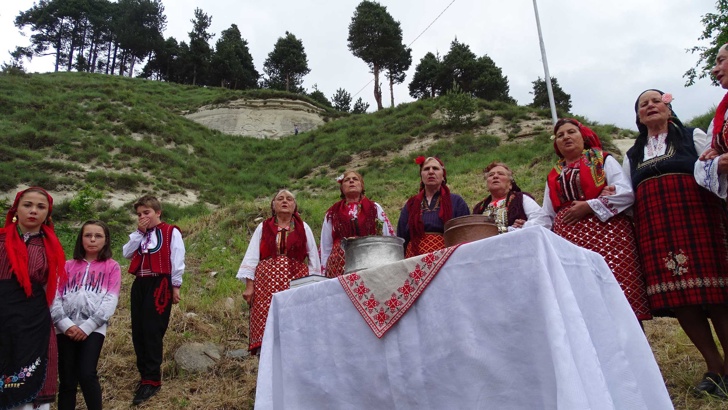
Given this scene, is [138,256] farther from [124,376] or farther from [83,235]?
[124,376]

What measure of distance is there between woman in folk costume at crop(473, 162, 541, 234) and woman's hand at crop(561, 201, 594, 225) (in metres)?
0.36

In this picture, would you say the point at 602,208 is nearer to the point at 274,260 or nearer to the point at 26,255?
the point at 274,260

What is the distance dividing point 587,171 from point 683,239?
678 millimetres

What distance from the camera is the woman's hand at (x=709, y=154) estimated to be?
286 cm

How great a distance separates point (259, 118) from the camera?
106ft

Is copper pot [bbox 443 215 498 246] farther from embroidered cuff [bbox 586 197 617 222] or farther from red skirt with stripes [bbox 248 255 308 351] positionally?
red skirt with stripes [bbox 248 255 308 351]

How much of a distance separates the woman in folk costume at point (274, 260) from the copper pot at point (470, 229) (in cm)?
203

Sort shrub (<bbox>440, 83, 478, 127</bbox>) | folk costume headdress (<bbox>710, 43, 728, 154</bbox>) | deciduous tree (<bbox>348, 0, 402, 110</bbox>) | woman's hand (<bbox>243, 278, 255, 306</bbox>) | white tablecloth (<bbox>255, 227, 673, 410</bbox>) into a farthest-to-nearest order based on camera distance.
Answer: deciduous tree (<bbox>348, 0, 402, 110</bbox>), shrub (<bbox>440, 83, 478, 127</bbox>), woman's hand (<bbox>243, 278, 255, 306</bbox>), folk costume headdress (<bbox>710, 43, 728, 154</bbox>), white tablecloth (<bbox>255, 227, 673, 410</bbox>)

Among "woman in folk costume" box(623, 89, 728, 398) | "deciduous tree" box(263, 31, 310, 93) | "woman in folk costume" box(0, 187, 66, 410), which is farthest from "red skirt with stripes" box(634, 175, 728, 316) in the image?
"deciduous tree" box(263, 31, 310, 93)

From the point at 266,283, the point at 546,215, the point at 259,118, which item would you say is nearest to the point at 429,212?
the point at 546,215

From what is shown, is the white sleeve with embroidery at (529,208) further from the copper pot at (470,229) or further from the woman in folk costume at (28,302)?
the woman in folk costume at (28,302)

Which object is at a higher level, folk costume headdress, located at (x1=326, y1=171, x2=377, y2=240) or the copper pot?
folk costume headdress, located at (x1=326, y1=171, x2=377, y2=240)

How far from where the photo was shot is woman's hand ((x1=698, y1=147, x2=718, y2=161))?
9.39 feet

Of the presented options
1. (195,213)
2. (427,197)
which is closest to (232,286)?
(427,197)
